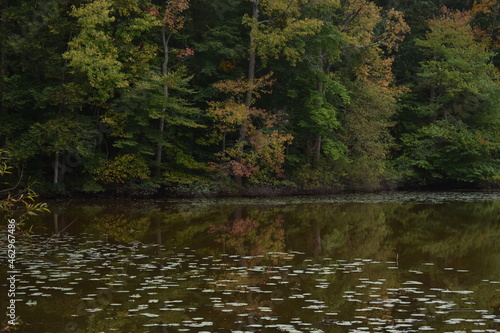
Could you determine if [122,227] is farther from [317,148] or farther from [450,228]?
[317,148]

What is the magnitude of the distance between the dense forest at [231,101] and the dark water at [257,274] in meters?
7.22

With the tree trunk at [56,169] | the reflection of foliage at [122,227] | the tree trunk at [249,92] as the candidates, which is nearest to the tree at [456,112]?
the tree trunk at [249,92]

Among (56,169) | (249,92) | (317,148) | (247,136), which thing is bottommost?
(56,169)

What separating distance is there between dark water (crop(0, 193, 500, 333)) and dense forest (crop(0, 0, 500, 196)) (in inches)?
284

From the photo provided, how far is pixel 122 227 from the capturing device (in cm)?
2031

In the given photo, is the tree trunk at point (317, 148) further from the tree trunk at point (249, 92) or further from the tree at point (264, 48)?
the tree trunk at point (249, 92)

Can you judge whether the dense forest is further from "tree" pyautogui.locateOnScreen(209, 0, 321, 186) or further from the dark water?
the dark water

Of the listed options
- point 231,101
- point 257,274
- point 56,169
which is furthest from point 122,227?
point 231,101

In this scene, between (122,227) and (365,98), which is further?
(365,98)

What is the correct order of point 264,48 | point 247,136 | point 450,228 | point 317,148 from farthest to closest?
point 317,148, point 247,136, point 264,48, point 450,228

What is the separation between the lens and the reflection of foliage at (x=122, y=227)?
60.0 ft

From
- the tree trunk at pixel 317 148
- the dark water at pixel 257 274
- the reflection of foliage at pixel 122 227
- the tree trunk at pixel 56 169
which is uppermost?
the tree trunk at pixel 317 148

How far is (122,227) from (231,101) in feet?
46.2

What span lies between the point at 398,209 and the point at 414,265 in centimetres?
1460
